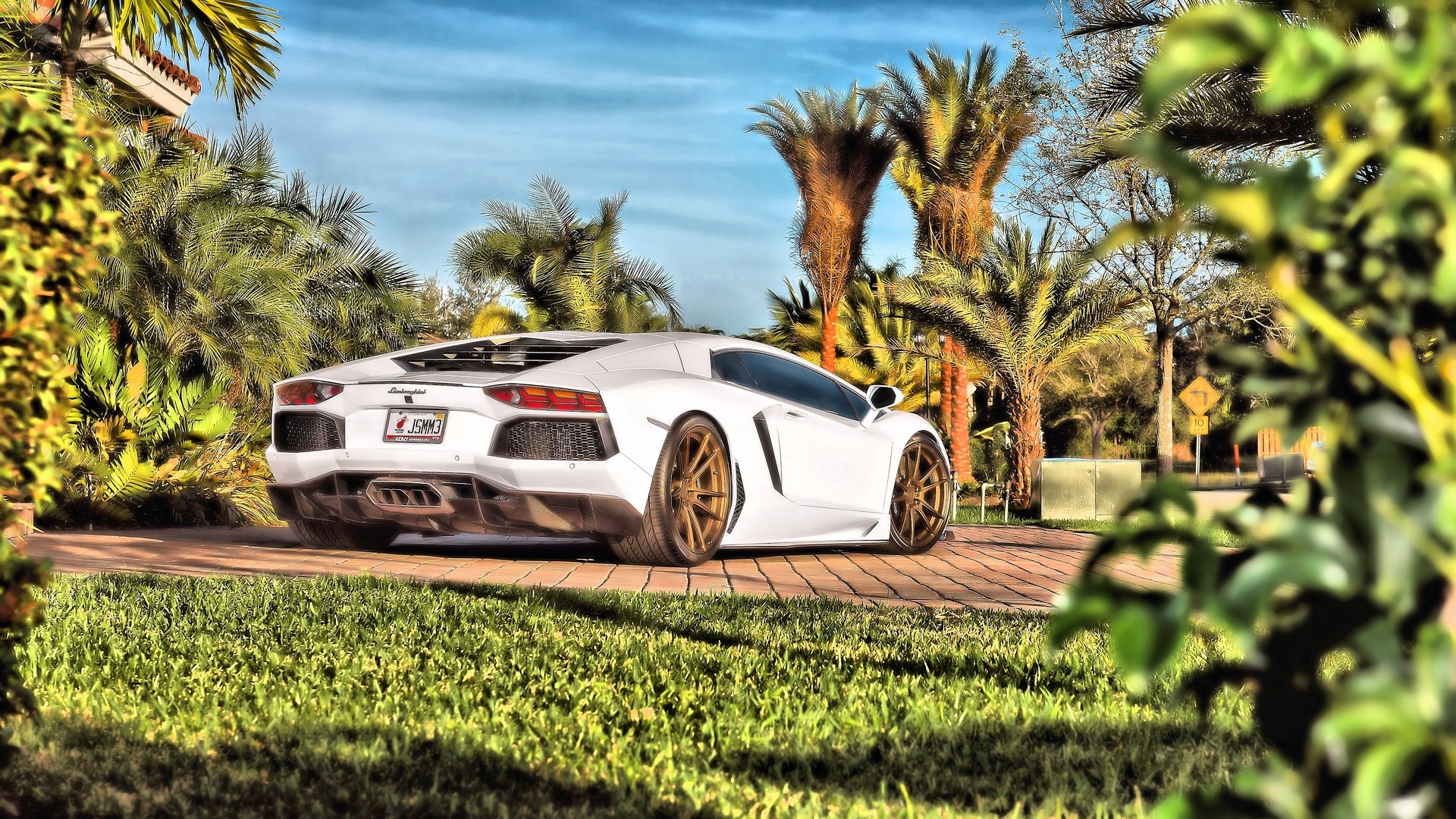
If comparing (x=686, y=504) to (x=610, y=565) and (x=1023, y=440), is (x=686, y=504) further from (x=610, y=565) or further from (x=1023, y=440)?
(x=1023, y=440)

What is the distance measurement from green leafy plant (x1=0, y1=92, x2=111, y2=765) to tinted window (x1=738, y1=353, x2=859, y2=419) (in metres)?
5.66

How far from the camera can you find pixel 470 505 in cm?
636

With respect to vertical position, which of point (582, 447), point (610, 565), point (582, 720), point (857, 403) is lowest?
point (582, 720)

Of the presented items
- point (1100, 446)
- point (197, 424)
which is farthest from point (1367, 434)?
point (1100, 446)

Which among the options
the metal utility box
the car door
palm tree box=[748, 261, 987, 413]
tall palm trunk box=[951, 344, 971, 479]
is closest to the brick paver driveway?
the car door

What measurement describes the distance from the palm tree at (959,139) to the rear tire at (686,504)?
655 inches

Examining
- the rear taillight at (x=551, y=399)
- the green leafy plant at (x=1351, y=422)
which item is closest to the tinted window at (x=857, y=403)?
the rear taillight at (x=551, y=399)

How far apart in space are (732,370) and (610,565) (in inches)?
57.7

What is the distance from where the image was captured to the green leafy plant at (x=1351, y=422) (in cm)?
85

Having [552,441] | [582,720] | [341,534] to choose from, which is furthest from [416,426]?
[582,720]

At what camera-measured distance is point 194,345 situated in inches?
484

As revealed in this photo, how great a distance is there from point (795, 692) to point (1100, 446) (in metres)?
50.9

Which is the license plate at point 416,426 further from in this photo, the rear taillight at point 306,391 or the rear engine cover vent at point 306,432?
the rear taillight at point 306,391

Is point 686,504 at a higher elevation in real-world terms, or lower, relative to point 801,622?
higher
